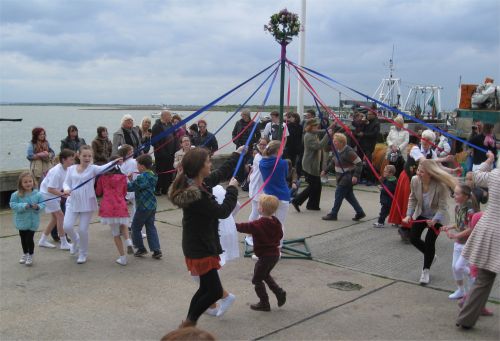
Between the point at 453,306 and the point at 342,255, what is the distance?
→ 1953 millimetres

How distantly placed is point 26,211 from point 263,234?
3.10 m

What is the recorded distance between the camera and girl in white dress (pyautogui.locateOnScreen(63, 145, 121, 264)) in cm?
654

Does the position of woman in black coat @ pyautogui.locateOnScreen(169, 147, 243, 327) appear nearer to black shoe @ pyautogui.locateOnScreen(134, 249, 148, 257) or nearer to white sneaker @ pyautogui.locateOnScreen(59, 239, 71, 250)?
black shoe @ pyautogui.locateOnScreen(134, 249, 148, 257)

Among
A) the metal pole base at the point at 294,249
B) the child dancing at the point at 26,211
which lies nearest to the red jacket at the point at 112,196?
the child dancing at the point at 26,211

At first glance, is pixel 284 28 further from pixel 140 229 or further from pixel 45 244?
pixel 45 244

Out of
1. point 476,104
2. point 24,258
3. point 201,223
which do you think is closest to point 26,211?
point 24,258

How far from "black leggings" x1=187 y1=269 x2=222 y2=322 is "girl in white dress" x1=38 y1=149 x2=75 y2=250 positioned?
2992 mm

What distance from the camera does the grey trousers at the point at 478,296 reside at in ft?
14.8

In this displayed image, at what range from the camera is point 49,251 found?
7.00m

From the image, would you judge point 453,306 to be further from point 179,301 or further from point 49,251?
point 49,251

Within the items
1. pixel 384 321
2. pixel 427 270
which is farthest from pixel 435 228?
pixel 384 321

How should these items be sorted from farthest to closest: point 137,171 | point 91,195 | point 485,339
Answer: point 137,171 → point 91,195 → point 485,339

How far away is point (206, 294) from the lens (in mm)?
4414

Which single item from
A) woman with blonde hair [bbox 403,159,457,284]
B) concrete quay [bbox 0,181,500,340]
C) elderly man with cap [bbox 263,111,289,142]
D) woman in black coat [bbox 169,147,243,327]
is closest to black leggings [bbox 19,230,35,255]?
concrete quay [bbox 0,181,500,340]
